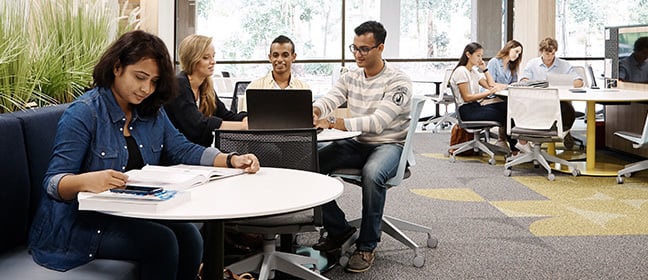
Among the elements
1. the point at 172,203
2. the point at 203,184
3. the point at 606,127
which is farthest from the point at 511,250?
the point at 606,127

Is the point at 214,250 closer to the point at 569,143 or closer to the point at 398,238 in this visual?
the point at 398,238

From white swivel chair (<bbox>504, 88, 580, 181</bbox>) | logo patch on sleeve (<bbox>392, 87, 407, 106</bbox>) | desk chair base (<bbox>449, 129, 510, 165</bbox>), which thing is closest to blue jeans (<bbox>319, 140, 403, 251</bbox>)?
logo patch on sleeve (<bbox>392, 87, 407, 106</bbox>)

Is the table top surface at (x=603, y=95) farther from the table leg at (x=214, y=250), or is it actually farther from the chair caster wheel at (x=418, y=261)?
the table leg at (x=214, y=250)

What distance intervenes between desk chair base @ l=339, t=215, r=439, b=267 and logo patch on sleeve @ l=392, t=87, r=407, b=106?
69 centimetres

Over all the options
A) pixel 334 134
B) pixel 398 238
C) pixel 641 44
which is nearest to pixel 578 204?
pixel 398 238

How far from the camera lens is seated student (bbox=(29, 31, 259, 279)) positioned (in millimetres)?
2207

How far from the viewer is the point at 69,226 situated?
2.23m

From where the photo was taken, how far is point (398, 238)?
3.92m

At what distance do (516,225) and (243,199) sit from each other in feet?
9.74

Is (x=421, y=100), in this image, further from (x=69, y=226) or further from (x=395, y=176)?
(x=69, y=226)

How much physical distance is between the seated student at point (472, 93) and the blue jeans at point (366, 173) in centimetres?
332

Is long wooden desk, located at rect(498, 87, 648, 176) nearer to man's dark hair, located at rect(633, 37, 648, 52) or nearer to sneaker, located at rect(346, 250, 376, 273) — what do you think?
man's dark hair, located at rect(633, 37, 648, 52)

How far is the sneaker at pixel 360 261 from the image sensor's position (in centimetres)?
359

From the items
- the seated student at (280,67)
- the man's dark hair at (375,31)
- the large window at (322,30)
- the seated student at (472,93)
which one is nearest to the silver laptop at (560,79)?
the seated student at (472,93)
